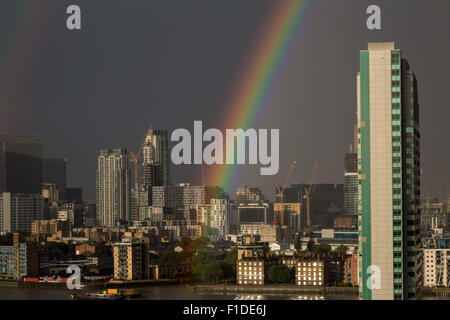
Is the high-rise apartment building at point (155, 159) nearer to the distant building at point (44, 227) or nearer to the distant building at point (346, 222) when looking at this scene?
the distant building at point (44, 227)

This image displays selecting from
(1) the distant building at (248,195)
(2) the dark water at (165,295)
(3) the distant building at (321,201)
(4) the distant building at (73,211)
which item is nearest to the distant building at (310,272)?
(2) the dark water at (165,295)

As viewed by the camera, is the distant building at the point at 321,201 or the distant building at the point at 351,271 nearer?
the distant building at the point at 351,271

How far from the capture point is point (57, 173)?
53062mm

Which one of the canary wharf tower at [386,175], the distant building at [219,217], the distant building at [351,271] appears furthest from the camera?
the distant building at [219,217]

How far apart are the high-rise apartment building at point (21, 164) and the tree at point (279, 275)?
28.1 metres

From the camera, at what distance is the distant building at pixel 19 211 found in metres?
46.1

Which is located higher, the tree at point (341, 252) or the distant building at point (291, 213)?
the distant building at point (291, 213)

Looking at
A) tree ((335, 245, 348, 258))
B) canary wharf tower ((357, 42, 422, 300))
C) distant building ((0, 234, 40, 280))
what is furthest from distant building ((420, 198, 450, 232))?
canary wharf tower ((357, 42, 422, 300))

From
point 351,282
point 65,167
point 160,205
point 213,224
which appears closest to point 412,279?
point 351,282

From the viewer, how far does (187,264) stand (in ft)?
88.5

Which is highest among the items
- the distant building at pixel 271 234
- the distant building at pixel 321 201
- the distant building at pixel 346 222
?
the distant building at pixel 321 201

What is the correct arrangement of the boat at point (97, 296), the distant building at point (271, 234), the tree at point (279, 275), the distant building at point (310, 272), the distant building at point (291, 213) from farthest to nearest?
the distant building at point (291, 213)
the distant building at point (271, 234)
the tree at point (279, 275)
the distant building at point (310, 272)
the boat at point (97, 296)

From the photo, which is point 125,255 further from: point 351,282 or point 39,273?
point 351,282

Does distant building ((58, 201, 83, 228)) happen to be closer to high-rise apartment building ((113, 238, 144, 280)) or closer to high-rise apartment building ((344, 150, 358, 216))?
high-rise apartment building ((344, 150, 358, 216))
